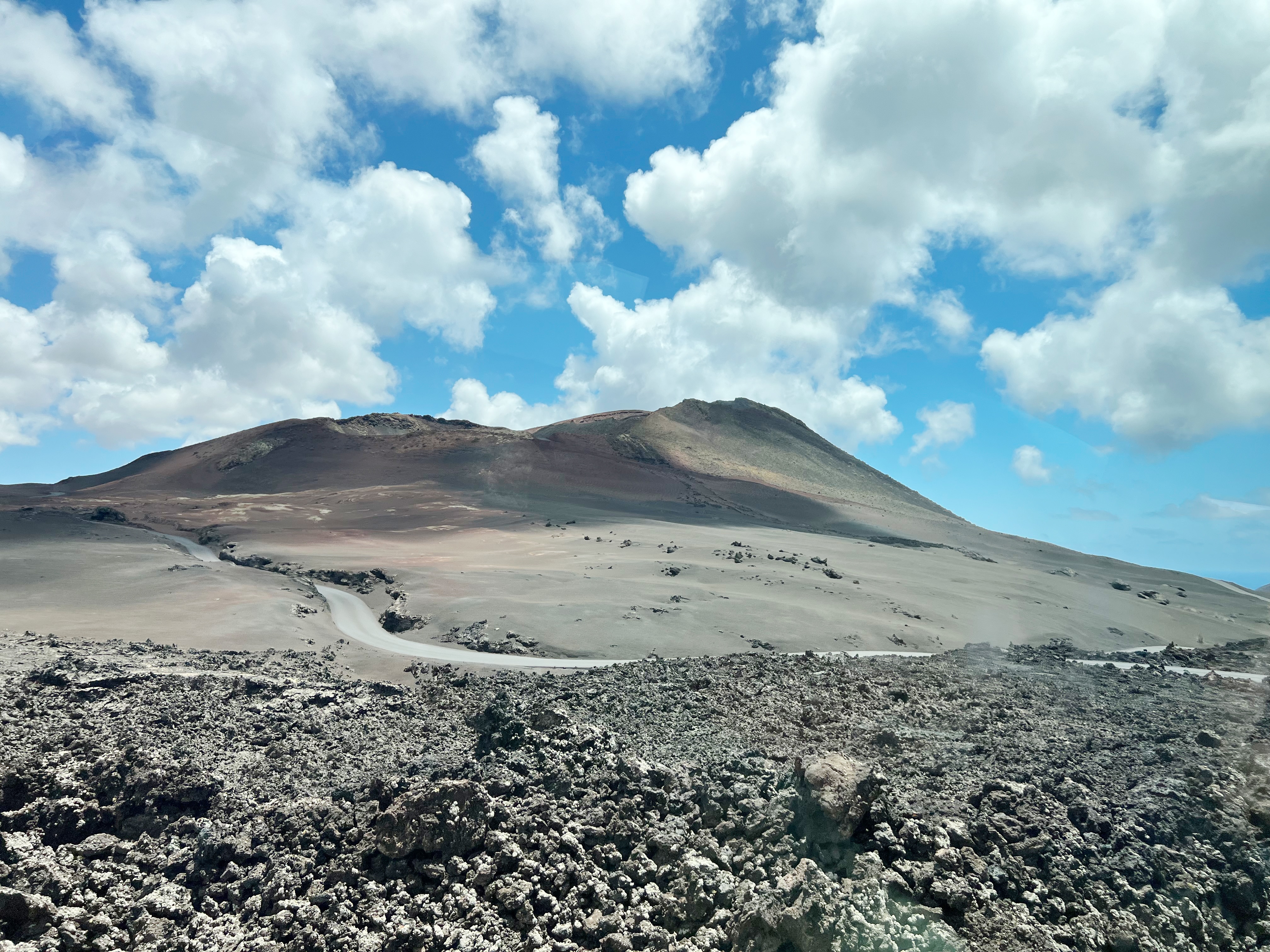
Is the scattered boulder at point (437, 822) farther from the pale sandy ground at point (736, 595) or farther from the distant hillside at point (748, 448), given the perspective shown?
the distant hillside at point (748, 448)

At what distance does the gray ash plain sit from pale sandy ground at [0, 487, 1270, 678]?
11.4 metres

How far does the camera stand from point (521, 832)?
9.84 m

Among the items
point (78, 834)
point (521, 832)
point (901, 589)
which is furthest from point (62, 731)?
point (901, 589)

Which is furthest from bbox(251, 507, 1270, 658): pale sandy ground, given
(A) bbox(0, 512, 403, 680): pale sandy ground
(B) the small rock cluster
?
(A) bbox(0, 512, 403, 680): pale sandy ground

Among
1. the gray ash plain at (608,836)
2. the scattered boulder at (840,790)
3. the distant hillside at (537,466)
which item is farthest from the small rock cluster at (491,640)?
the distant hillside at (537,466)

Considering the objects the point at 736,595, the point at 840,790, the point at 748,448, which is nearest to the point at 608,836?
the point at 840,790

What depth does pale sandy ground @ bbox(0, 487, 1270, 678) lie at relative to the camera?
29.0 meters

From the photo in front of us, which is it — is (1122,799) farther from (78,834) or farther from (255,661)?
(255,661)

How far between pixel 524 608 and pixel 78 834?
21.9 m

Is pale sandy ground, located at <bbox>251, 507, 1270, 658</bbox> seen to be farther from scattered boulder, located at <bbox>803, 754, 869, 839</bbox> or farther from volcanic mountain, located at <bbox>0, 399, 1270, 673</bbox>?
scattered boulder, located at <bbox>803, 754, 869, 839</bbox>

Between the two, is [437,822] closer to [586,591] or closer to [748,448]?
[586,591]

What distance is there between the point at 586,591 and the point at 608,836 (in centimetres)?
2629

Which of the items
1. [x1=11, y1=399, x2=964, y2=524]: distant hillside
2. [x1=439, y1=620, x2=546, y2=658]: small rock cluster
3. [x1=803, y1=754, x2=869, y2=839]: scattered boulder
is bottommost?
[x1=439, y1=620, x2=546, y2=658]: small rock cluster

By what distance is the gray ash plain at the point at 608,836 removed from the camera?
852 cm
